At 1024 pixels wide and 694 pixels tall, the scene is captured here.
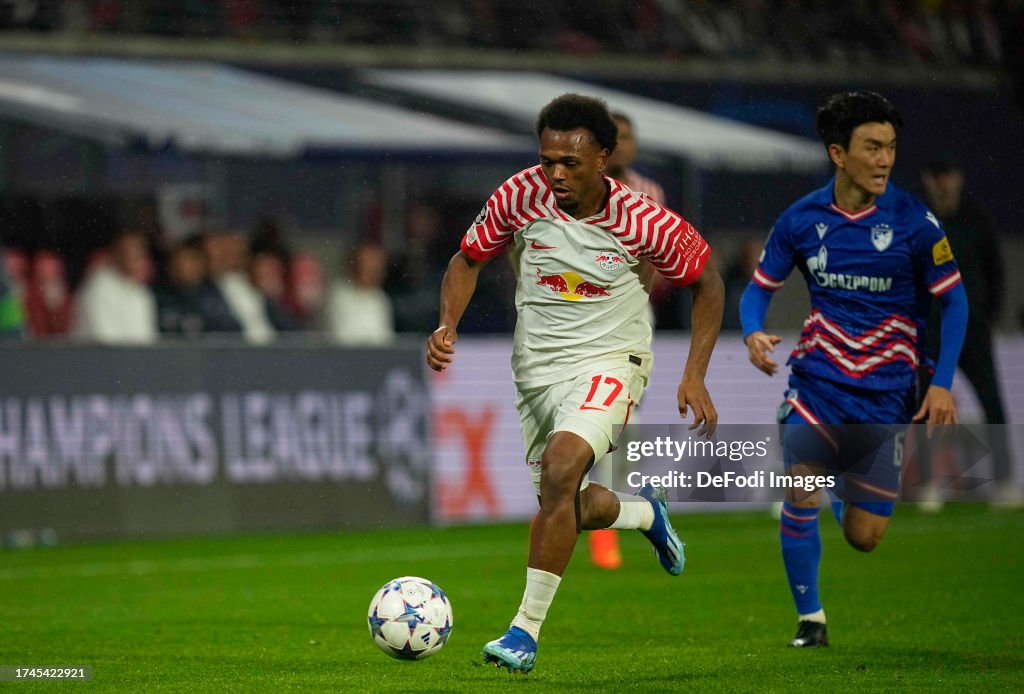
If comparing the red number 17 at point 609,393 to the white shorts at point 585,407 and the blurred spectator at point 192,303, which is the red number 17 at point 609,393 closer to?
the white shorts at point 585,407

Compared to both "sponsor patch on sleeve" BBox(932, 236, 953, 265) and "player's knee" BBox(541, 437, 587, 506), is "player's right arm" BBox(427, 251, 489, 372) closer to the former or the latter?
"player's knee" BBox(541, 437, 587, 506)

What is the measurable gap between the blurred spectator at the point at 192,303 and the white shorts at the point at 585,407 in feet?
22.1

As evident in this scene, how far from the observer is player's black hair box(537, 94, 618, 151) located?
622 cm

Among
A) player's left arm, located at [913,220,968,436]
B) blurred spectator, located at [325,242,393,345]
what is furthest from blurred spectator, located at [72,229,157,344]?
player's left arm, located at [913,220,968,436]

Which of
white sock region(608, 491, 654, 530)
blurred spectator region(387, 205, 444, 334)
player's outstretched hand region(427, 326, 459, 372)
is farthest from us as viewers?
blurred spectator region(387, 205, 444, 334)

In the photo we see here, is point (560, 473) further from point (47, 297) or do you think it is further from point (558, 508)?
point (47, 297)

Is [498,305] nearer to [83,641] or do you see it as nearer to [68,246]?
[68,246]

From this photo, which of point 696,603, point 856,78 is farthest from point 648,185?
point 856,78

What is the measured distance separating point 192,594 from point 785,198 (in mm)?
6853

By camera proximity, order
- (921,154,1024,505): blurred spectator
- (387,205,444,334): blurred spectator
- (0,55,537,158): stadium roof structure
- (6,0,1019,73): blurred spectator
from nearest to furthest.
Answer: (921,154,1024,505): blurred spectator
(387,205,444,334): blurred spectator
(0,55,537,158): stadium roof structure
(6,0,1019,73): blurred spectator

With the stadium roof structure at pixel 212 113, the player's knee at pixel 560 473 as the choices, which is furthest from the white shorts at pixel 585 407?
the stadium roof structure at pixel 212 113

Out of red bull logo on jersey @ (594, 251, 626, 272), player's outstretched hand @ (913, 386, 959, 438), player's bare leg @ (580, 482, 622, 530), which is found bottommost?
player's bare leg @ (580, 482, 622, 530)

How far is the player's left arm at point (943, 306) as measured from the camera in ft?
21.8

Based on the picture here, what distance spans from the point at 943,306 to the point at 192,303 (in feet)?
24.9
